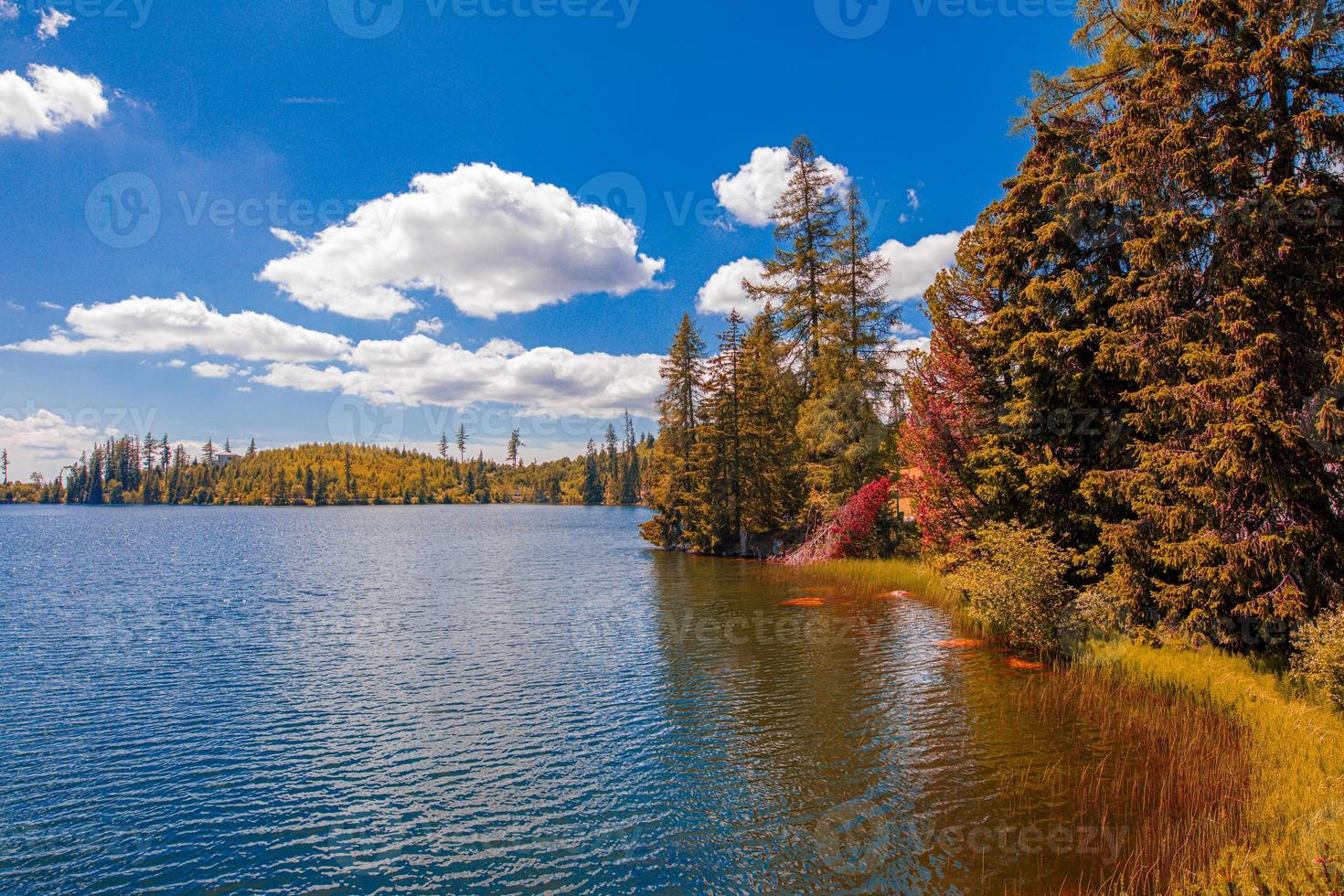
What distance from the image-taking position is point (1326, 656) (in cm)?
1150

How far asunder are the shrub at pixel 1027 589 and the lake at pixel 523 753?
136 centimetres

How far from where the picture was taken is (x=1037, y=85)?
20938 millimetres

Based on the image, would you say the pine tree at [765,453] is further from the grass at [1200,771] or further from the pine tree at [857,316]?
the grass at [1200,771]

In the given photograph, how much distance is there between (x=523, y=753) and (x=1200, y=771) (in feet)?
40.3

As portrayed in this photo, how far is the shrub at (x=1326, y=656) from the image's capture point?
37.4 feet

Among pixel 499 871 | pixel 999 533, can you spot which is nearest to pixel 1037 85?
pixel 999 533

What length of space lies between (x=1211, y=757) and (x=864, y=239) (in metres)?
34.9

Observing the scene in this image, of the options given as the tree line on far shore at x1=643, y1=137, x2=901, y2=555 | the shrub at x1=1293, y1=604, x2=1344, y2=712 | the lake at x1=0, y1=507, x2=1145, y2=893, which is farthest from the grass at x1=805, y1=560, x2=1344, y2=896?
the tree line on far shore at x1=643, y1=137, x2=901, y2=555

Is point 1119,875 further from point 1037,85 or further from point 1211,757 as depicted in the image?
point 1037,85

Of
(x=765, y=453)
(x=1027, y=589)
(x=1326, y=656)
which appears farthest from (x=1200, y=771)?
(x=765, y=453)

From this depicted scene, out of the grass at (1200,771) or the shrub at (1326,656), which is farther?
the shrub at (1326,656)

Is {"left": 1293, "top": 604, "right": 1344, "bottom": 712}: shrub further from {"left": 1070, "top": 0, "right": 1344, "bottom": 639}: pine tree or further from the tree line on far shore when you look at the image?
the tree line on far shore

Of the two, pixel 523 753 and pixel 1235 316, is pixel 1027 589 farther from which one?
pixel 523 753

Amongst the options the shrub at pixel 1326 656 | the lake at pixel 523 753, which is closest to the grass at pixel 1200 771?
the shrub at pixel 1326 656
